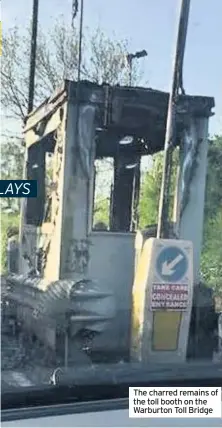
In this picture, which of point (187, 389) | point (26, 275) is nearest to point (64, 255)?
point (26, 275)

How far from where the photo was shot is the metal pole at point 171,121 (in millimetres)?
1722

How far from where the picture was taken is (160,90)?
175cm

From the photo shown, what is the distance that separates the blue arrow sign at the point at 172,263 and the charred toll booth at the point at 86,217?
0.04 m

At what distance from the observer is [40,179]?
1.64 m

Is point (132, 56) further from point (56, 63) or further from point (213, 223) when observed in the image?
point (213, 223)

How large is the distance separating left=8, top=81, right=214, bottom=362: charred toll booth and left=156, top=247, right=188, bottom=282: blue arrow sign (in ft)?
0.12
